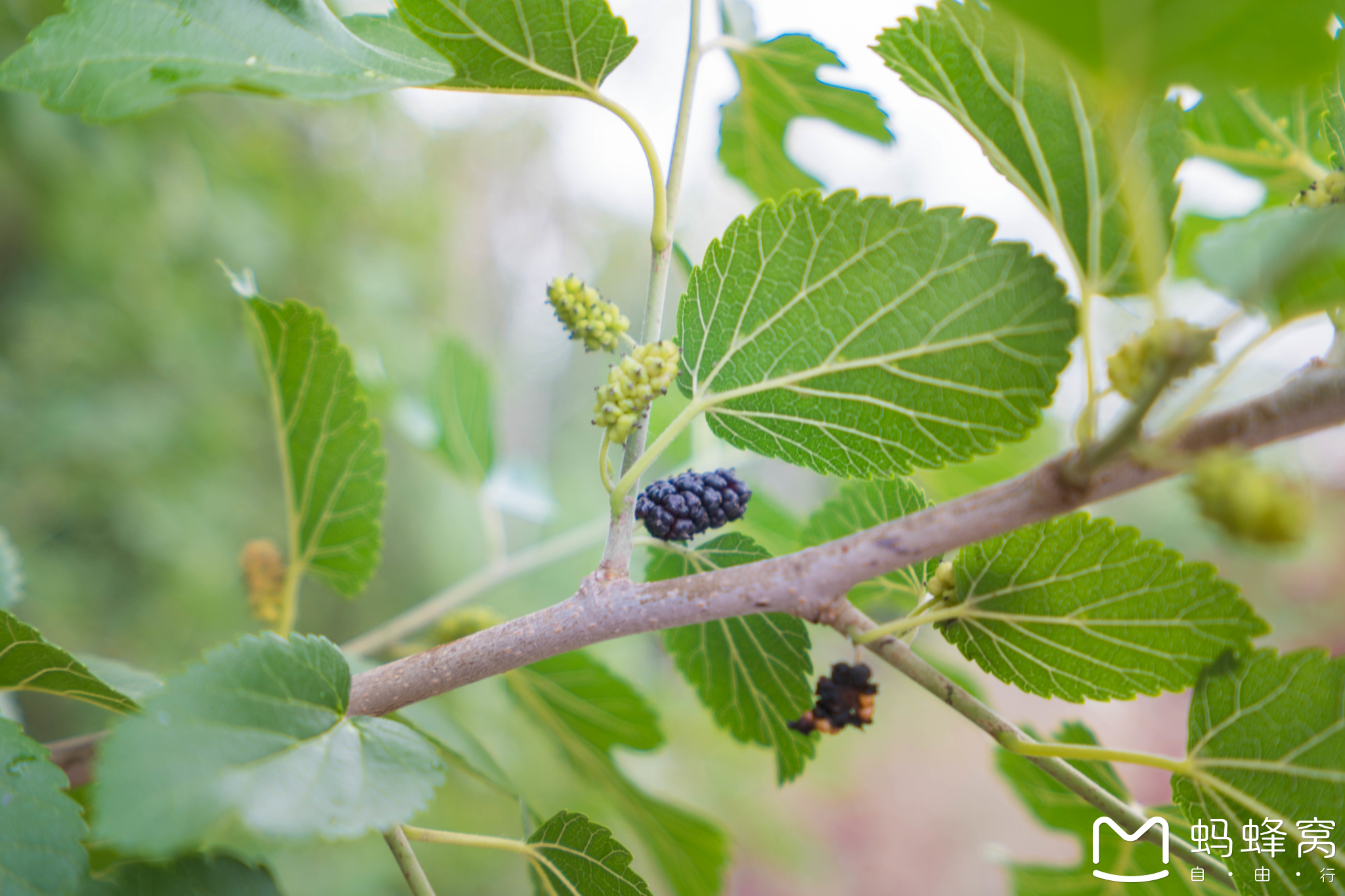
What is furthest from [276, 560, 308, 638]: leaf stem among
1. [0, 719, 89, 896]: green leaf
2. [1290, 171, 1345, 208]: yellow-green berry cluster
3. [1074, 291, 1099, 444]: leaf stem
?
[1290, 171, 1345, 208]: yellow-green berry cluster

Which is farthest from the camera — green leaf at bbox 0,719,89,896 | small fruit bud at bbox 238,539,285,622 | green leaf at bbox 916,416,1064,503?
green leaf at bbox 916,416,1064,503

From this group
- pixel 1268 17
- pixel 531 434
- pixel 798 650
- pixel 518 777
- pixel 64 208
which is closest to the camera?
pixel 1268 17

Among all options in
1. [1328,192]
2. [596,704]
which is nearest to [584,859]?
[596,704]

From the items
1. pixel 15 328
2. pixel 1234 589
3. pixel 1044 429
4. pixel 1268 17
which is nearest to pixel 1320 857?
pixel 1234 589

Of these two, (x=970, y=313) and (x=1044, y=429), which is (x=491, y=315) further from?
(x=970, y=313)

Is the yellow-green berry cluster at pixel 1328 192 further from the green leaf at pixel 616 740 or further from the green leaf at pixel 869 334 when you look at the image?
the green leaf at pixel 616 740

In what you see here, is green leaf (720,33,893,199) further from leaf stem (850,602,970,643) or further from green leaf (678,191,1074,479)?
leaf stem (850,602,970,643)

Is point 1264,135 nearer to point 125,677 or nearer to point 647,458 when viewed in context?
point 647,458
